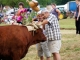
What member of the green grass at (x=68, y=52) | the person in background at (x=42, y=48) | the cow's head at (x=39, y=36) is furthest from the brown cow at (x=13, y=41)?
the green grass at (x=68, y=52)

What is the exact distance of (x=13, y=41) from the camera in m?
8.53

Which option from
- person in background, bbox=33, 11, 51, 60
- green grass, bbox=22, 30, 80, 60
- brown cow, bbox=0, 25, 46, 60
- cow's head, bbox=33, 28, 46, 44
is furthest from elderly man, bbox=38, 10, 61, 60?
green grass, bbox=22, 30, 80, 60

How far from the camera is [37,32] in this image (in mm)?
9086

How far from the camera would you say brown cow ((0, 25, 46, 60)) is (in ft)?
27.9

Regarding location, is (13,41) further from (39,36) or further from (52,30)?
(52,30)

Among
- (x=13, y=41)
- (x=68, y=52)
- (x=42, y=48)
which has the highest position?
(x=13, y=41)

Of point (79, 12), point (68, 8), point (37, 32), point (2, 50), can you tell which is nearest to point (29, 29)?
point (37, 32)

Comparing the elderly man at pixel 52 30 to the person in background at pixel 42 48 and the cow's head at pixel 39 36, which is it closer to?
the person in background at pixel 42 48

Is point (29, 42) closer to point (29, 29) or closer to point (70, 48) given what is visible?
point (29, 29)

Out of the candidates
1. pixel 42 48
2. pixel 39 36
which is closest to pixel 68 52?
pixel 42 48

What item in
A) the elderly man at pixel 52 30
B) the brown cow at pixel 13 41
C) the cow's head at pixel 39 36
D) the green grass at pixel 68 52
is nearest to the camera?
the brown cow at pixel 13 41

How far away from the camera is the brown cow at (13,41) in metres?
8.49

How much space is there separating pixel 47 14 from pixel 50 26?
0.35 m

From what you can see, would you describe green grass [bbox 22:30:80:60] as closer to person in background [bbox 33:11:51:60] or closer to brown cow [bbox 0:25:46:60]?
person in background [bbox 33:11:51:60]
